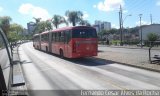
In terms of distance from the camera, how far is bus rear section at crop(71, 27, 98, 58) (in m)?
25.0

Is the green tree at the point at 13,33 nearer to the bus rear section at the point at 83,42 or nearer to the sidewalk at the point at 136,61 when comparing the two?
the bus rear section at the point at 83,42

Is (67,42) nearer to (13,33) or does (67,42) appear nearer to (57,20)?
(13,33)

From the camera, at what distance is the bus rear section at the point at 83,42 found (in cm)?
2500

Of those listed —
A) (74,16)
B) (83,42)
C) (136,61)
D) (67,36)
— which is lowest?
(136,61)

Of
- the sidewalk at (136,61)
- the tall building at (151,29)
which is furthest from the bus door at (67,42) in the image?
the tall building at (151,29)

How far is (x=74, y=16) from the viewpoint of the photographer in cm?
10200

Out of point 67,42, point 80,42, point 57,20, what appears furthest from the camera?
point 57,20

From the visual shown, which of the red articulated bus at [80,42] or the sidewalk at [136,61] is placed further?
the red articulated bus at [80,42]

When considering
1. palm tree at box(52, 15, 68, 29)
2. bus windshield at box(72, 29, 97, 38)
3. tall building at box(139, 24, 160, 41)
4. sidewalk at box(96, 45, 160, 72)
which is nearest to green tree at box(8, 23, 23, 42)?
palm tree at box(52, 15, 68, 29)

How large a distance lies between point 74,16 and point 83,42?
7748 cm

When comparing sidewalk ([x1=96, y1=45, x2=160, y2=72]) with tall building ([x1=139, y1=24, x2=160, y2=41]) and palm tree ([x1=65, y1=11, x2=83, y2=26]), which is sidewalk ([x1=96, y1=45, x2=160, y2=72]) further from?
palm tree ([x1=65, y1=11, x2=83, y2=26])

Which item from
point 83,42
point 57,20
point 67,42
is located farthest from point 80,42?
point 57,20

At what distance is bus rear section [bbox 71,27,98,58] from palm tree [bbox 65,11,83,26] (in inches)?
3008

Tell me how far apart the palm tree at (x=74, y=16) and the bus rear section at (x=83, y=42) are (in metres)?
76.4
